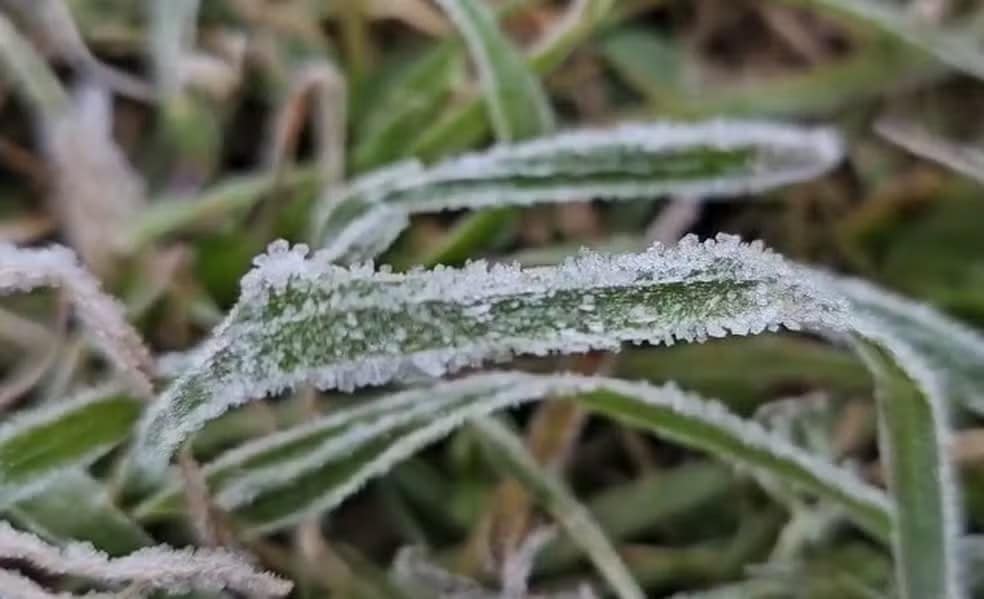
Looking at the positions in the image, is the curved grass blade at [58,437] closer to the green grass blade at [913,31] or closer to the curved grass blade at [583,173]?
the curved grass blade at [583,173]

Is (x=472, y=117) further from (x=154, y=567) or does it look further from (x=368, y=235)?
(x=154, y=567)

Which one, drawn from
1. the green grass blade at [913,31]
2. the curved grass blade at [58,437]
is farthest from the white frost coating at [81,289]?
the green grass blade at [913,31]

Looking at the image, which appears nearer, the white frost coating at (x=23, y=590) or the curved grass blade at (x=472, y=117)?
the white frost coating at (x=23, y=590)

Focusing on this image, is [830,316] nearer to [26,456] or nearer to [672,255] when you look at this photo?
[672,255]

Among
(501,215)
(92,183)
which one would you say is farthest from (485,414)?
(92,183)

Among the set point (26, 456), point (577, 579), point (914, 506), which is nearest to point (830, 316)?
point (914, 506)

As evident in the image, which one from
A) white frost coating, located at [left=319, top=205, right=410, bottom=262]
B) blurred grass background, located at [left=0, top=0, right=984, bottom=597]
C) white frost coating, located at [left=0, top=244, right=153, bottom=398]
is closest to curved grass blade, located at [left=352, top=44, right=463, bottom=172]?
blurred grass background, located at [left=0, top=0, right=984, bottom=597]

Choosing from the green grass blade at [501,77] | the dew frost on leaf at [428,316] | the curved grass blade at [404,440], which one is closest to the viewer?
the dew frost on leaf at [428,316]
